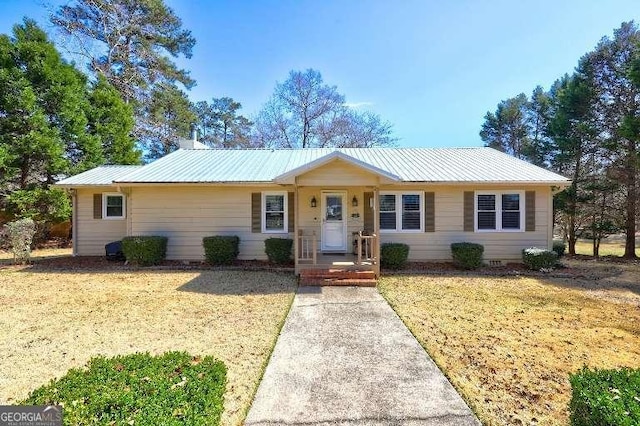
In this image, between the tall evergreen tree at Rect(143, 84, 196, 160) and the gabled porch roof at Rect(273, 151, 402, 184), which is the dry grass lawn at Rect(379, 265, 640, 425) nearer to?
the gabled porch roof at Rect(273, 151, 402, 184)

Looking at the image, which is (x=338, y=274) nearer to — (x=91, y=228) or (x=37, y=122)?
(x=91, y=228)

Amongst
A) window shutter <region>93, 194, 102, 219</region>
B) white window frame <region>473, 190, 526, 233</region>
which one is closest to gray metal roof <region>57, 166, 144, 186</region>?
window shutter <region>93, 194, 102, 219</region>

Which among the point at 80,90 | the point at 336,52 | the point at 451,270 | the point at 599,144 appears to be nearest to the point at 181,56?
the point at 80,90

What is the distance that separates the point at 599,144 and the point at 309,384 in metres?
18.5

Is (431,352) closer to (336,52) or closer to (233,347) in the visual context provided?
(233,347)

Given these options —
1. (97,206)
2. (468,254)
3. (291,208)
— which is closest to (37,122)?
(97,206)

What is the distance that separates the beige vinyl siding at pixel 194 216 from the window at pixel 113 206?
2.10 metres

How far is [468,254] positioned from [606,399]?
8.19 meters

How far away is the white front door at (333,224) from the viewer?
436 inches

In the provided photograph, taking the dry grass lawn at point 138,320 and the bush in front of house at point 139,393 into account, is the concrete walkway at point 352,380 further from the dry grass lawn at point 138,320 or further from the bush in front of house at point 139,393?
the bush in front of house at point 139,393

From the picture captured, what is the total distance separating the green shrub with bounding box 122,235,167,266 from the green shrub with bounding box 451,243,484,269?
30.5 feet

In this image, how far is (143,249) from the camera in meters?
10.3

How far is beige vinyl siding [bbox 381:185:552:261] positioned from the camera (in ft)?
35.2

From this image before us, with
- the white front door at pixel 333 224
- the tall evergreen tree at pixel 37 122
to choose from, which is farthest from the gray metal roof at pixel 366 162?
the tall evergreen tree at pixel 37 122
